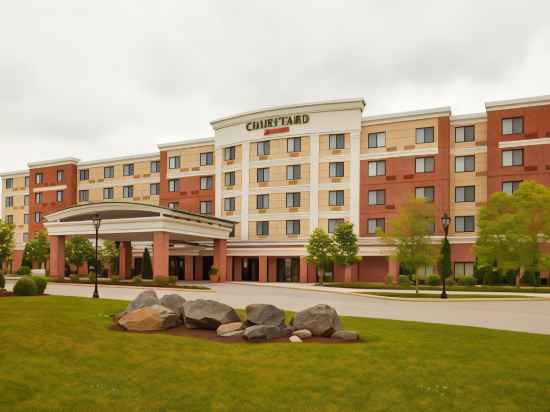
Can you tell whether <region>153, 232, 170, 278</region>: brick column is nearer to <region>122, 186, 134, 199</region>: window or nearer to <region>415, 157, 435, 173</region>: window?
<region>415, 157, 435, 173</region>: window

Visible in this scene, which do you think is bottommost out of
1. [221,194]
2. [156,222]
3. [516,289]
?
[516,289]

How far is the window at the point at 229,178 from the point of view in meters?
58.2

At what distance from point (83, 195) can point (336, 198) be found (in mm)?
37127

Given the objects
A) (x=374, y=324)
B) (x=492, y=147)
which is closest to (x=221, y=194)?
(x=492, y=147)

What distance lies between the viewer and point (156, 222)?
43.3m

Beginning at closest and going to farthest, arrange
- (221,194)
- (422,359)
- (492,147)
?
(422,359) < (492,147) < (221,194)

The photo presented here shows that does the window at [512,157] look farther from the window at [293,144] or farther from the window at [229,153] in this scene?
the window at [229,153]

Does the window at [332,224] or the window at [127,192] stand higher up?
the window at [127,192]

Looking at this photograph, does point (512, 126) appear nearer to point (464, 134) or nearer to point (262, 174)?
point (464, 134)

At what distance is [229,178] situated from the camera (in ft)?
192

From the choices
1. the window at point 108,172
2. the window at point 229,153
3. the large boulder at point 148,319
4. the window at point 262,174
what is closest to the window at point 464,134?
the window at point 262,174

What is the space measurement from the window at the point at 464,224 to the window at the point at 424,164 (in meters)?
5.15

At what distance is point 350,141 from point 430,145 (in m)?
7.68

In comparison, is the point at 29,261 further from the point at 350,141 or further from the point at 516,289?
the point at 516,289
